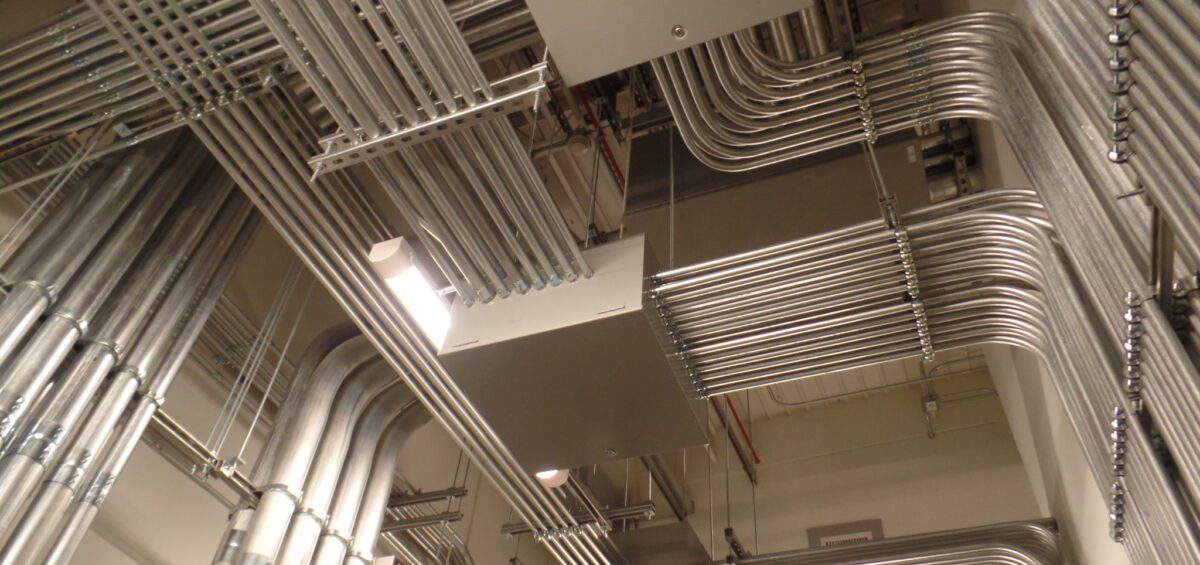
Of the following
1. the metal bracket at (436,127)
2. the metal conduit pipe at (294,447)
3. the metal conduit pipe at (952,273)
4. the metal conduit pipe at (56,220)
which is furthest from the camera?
the metal conduit pipe at (294,447)

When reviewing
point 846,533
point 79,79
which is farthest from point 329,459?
point 846,533

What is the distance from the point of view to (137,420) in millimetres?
3576

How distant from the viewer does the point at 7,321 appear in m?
3.17

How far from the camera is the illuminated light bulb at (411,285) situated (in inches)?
124

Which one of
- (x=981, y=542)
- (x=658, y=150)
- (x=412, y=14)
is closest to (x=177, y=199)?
(x=412, y=14)

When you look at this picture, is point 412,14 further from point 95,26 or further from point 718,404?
point 718,404

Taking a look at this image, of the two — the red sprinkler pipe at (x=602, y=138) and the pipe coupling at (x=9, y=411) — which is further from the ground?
the red sprinkler pipe at (x=602, y=138)

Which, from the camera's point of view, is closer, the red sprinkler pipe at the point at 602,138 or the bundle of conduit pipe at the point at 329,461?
the bundle of conduit pipe at the point at 329,461

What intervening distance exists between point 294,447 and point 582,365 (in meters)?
1.69

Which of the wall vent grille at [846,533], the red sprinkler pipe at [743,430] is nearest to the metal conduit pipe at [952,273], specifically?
the wall vent grille at [846,533]

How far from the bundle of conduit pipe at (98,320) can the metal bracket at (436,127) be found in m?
1.30

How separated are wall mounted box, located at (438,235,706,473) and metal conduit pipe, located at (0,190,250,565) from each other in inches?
54.9

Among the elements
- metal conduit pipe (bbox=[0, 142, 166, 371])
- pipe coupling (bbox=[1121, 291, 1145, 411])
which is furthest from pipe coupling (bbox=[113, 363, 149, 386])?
pipe coupling (bbox=[1121, 291, 1145, 411])

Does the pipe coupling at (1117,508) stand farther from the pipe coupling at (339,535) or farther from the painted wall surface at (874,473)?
the painted wall surface at (874,473)
